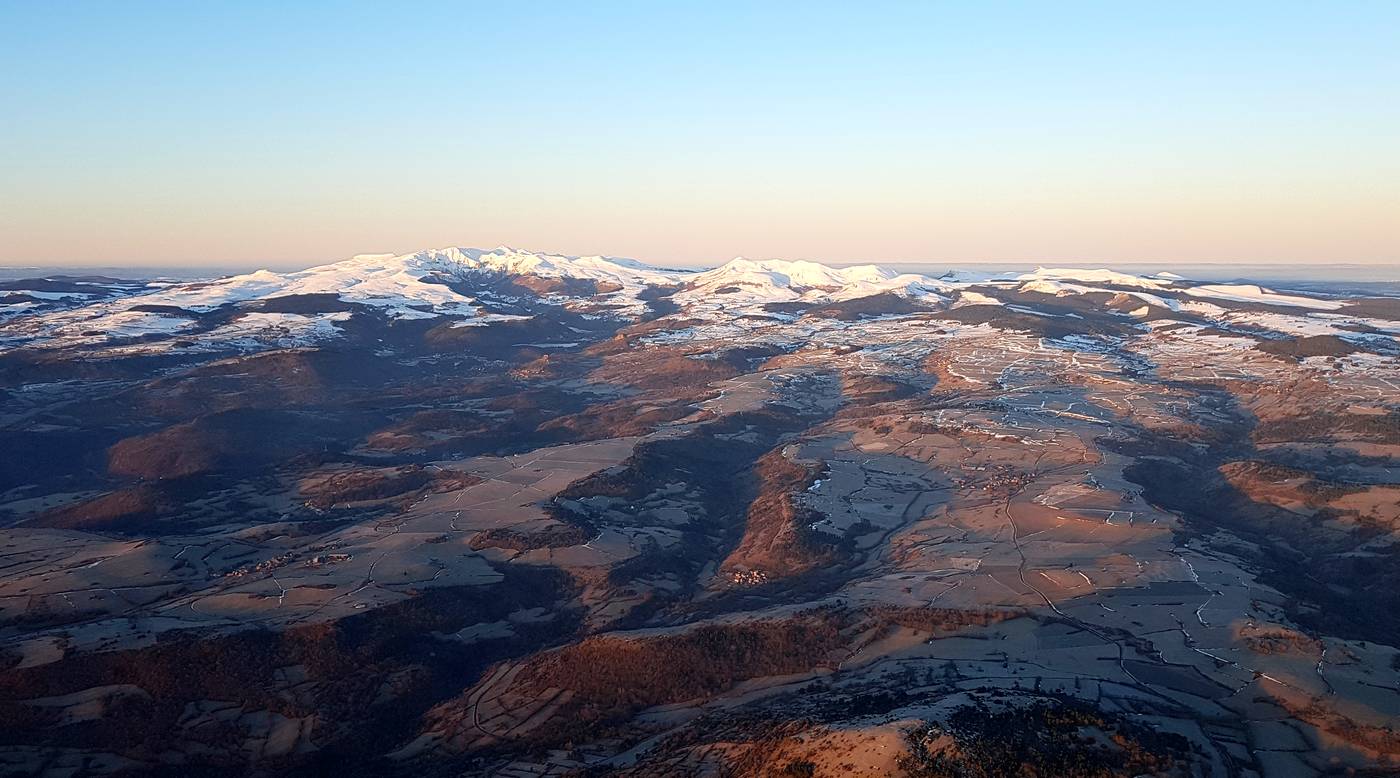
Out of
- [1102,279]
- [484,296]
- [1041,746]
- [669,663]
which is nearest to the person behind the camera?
[1041,746]

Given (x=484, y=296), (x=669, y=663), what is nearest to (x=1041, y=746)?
(x=669, y=663)

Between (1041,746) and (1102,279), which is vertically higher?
(1102,279)

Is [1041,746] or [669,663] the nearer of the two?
[1041,746]

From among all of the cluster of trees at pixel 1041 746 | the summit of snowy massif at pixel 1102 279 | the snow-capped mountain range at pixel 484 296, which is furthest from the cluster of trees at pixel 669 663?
the summit of snowy massif at pixel 1102 279

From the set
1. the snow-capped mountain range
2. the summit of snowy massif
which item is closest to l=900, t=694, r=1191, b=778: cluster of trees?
the snow-capped mountain range

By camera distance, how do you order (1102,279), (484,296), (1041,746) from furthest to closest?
1. (484,296)
2. (1102,279)
3. (1041,746)

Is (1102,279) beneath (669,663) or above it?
above

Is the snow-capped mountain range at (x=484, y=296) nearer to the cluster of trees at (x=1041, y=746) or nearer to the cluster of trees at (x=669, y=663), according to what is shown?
the cluster of trees at (x=669, y=663)

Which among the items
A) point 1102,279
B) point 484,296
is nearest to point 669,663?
point 484,296

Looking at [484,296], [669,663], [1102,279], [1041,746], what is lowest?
[669,663]

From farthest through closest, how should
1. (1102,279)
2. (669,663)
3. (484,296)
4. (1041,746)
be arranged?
(484,296)
(1102,279)
(669,663)
(1041,746)

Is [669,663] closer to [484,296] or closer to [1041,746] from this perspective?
[1041,746]

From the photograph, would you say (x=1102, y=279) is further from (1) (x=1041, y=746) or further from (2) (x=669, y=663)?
(1) (x=1041, y=746)
